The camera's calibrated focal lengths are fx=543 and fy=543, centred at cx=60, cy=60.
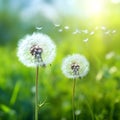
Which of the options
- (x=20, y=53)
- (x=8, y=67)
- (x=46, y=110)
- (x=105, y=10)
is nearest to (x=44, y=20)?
(x=105, y=10)

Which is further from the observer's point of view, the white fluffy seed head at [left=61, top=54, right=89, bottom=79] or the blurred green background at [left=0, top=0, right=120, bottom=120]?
the blurred green background at [left=0, top=0, right=120, bottom=120]

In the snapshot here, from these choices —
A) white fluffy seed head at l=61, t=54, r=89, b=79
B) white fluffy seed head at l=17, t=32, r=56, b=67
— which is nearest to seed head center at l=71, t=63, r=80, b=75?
white fluffy seed head at l=61, t=54, r=89, b=79

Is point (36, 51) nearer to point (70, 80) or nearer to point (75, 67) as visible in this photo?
point (75, 67)

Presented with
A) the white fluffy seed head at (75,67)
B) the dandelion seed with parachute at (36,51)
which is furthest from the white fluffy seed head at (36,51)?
the white fluffy seed head at (75,67)

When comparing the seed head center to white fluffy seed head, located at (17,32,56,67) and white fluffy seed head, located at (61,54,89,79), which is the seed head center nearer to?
white fluffy seed head, located at (61,54,89,79)

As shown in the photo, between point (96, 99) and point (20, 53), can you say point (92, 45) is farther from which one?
point (20, 53)

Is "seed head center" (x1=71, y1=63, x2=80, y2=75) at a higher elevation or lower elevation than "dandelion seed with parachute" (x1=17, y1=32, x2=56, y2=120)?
lower
